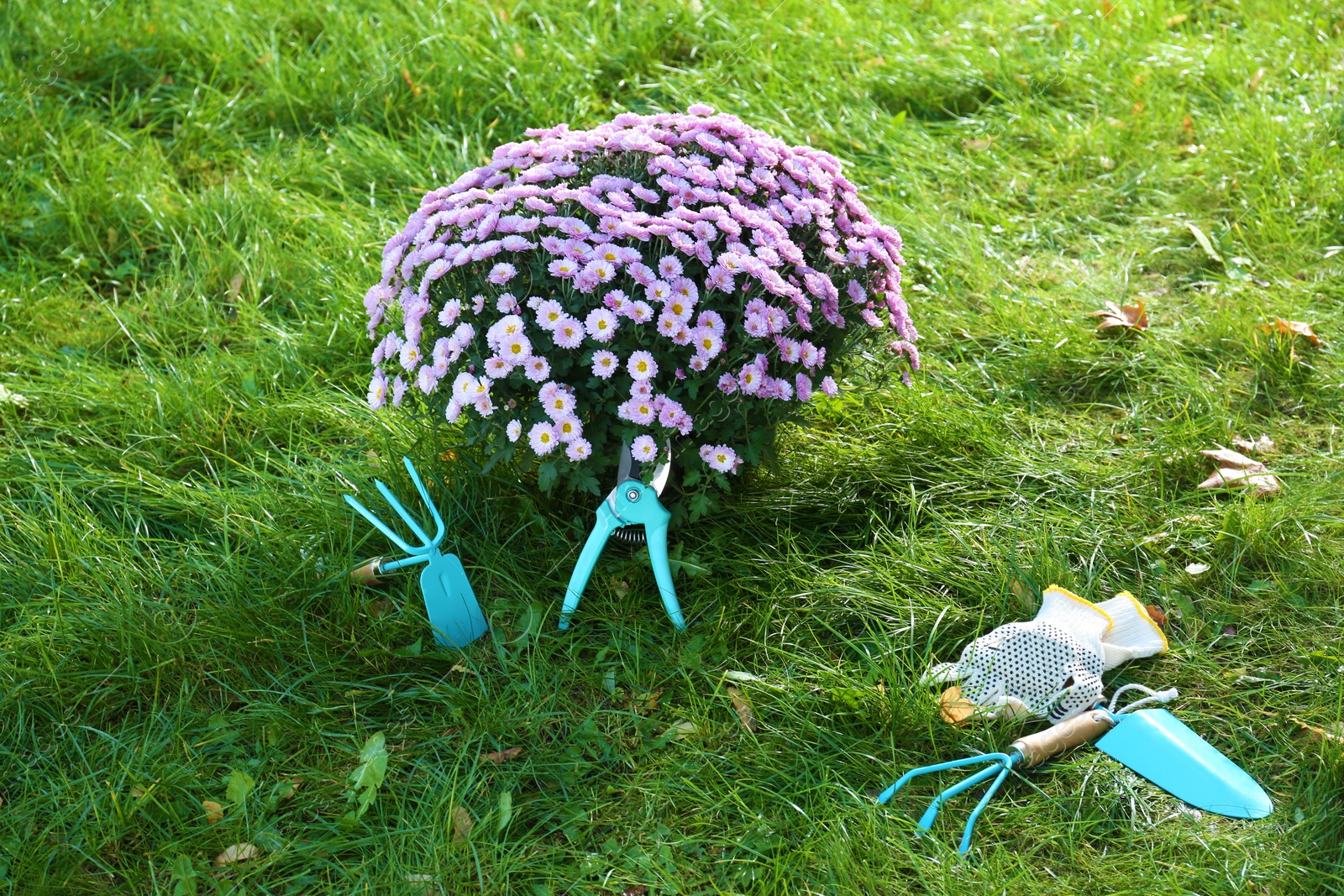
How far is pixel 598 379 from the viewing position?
7.06 feet

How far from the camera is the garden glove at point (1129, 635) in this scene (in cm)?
223

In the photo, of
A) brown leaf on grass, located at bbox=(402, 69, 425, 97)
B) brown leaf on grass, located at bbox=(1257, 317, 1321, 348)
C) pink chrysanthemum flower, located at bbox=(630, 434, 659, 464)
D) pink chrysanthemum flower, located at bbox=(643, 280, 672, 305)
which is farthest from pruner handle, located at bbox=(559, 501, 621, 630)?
brown leaf on grass, located at bbox=(402, 69, 425, 97)

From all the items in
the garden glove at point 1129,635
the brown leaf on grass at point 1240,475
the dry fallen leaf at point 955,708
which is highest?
the brown leaf on grass at point 1240,475

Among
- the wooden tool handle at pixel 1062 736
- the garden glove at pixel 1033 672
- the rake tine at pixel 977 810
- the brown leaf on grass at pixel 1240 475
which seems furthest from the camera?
the brown leaf on grass at pixel 1240 475

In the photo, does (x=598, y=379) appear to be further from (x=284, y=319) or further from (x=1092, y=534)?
(x=284, y=319)

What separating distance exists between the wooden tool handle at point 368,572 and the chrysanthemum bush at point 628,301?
32 cm

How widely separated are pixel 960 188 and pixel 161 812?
302 centimetres

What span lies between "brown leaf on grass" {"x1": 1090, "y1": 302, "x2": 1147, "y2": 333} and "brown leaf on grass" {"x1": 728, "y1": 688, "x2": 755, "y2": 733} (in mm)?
1607

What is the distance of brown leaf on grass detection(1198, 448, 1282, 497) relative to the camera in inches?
103

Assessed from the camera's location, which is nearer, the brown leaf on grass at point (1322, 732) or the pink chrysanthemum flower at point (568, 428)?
the brown leaf on grass at point (1322, 732)

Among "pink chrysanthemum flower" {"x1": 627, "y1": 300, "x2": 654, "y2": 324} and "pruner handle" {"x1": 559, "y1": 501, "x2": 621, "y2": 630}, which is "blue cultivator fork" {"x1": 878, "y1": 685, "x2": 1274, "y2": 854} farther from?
"pink chrysanthemum flower" {"x1": 627, "y1": 300, "x2": 654, "y2": 324}

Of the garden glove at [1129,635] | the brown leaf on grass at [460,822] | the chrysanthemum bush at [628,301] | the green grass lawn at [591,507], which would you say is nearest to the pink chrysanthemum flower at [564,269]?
the chrysanthemum bush at [628,301]

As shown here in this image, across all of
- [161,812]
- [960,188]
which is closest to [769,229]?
[161,812]

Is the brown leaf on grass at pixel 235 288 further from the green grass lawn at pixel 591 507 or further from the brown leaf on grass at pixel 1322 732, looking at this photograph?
the brown leaf on grass at pixel 1322 732
